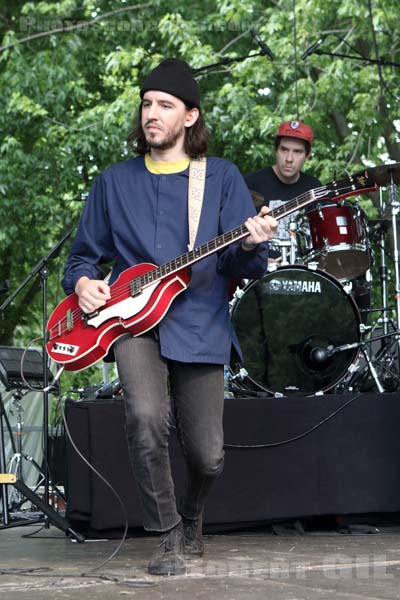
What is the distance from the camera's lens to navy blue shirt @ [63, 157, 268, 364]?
4473mm

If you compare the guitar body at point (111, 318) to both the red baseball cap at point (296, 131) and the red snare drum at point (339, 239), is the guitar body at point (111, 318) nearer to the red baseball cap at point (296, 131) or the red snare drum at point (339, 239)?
the red snare drum at point (339, 239)

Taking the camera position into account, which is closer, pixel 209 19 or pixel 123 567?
pixel 123 567

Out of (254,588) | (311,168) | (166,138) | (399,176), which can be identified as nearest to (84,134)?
(311,168)

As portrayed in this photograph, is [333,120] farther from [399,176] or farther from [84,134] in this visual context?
[399,176]

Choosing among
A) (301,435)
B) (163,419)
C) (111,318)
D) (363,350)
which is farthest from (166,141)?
(363,350)

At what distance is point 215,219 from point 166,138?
1.43 ft

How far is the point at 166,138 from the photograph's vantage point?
15.2 feet

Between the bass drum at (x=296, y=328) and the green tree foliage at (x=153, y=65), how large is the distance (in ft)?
20.2

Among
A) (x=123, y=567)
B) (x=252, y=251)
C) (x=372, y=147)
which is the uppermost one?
(x=372, y=147)

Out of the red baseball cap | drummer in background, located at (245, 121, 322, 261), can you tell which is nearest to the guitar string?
drummer in background, located at (245, 121, 322, 261)

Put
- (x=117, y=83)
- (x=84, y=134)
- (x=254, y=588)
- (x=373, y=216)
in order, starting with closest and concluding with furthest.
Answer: (x=254, y=588), (x=373, y=216), (x=84, y=134), (x=117, y=83)

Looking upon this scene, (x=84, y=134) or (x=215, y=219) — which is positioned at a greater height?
(x=84, y=134)

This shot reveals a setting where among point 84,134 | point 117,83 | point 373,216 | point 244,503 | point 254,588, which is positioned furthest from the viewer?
point 117,83

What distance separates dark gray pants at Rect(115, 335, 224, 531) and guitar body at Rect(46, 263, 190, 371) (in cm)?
9
